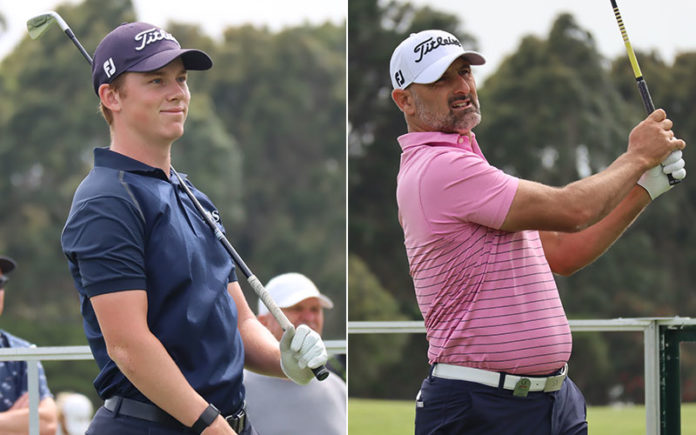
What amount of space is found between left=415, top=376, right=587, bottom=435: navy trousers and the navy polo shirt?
0.79 meters

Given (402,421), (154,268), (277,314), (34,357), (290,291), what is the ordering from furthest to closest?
(402,421) < (290,291) < (34,357) < (277,314) < (154,268)

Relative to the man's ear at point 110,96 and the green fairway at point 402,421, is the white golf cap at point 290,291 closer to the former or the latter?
the man's ear at point 110,96

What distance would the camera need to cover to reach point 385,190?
27.2 metres

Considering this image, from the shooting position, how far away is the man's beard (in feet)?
12.2

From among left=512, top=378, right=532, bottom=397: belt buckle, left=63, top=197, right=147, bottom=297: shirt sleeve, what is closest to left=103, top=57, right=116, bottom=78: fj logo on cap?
left=63, top=197, right=147, bottom=297: shirt sleeve

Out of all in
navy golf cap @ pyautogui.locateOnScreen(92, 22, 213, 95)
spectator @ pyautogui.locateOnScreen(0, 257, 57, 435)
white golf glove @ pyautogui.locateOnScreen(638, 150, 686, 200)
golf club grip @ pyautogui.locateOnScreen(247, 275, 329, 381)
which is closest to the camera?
navy golf cap @ pyautogui.locateOnScreen(92, 22, 213, 95)

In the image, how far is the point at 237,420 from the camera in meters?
2.98

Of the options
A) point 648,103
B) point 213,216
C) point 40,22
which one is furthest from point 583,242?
point 40,22

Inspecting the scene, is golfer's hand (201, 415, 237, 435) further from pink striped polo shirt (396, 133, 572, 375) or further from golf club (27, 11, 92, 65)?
golf club (27, 11, 92, 65)

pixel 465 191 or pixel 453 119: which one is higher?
pixel 453 119

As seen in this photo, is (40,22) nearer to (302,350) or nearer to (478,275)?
(302,350)

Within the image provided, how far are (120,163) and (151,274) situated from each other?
0.97 ft

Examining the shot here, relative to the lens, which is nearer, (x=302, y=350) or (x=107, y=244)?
(x=107, y=244)

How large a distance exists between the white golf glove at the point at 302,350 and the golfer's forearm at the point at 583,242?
4.10 ft
